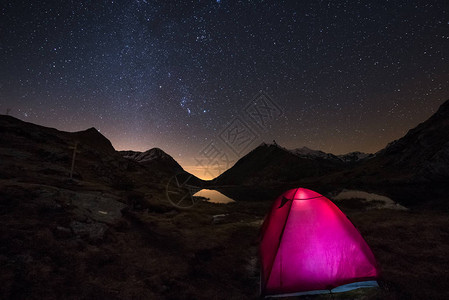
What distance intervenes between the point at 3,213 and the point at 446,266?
49.4ft

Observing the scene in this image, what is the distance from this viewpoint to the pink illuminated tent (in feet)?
16.3

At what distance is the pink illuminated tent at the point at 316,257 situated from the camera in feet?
16.3

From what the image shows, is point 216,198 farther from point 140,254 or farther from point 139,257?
point 139,257

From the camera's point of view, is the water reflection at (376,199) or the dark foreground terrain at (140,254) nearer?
the dark foreground terrain at (140,254)

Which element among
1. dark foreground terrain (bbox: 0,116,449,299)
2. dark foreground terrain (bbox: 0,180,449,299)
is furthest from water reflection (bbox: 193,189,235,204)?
dark foreground terrain (bbox: 0,180,449,299)

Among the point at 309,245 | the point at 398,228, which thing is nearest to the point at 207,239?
the point at 309,245

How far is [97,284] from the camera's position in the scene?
16.7 feet

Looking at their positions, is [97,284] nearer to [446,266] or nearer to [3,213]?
[3,213]

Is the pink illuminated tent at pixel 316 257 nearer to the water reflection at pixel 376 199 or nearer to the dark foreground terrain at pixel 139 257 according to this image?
the dark foreground terrain at pixel 139 257

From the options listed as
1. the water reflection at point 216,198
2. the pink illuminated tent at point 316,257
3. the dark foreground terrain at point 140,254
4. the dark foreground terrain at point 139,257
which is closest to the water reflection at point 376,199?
the dark foreground terrain at point 140,254

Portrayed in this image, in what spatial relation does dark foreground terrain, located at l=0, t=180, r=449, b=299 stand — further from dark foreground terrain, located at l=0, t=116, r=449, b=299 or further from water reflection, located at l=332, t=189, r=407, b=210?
water reflection, located at l=332, t=189, r=407, b=210

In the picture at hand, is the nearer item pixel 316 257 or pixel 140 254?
pixel 316 257

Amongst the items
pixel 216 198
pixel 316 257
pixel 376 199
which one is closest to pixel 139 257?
pixel 316 257

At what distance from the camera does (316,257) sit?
17.1 feet
